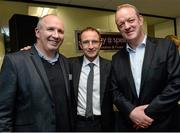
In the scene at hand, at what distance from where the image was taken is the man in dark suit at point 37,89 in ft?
6.25

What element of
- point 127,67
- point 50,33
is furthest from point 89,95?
point 50,33

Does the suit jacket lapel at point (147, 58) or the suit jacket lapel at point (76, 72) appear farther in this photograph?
the suit jacket lapel at point (76, 72)

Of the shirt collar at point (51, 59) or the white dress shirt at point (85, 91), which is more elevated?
the shirt collar at point (51, 59)

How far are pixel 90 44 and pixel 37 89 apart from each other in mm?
813

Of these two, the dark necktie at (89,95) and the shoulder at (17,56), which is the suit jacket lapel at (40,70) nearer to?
the shoulder at (17,56)

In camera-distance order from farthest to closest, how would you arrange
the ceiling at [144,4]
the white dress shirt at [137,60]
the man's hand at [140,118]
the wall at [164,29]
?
the wall at [164,29], the ceiling at [144,4], the white dress shirt at [137,60], the man's hand at [140,118]

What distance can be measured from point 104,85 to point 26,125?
2.75 feet

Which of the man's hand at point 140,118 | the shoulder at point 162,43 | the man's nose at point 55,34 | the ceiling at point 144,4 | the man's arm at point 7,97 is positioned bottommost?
the man's hand at point 140,118

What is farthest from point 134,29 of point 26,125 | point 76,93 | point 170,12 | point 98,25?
point 170,12

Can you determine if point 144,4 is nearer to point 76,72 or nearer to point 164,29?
point 164,29

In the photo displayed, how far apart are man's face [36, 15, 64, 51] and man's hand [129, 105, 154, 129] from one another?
2.57 ft

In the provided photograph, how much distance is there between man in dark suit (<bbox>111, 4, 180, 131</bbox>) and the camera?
2.03 m

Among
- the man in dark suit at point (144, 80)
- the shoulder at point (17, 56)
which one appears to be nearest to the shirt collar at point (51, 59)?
the shoulder at point (17, 56)

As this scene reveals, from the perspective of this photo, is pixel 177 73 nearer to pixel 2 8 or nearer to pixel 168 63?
pixel 168 63
